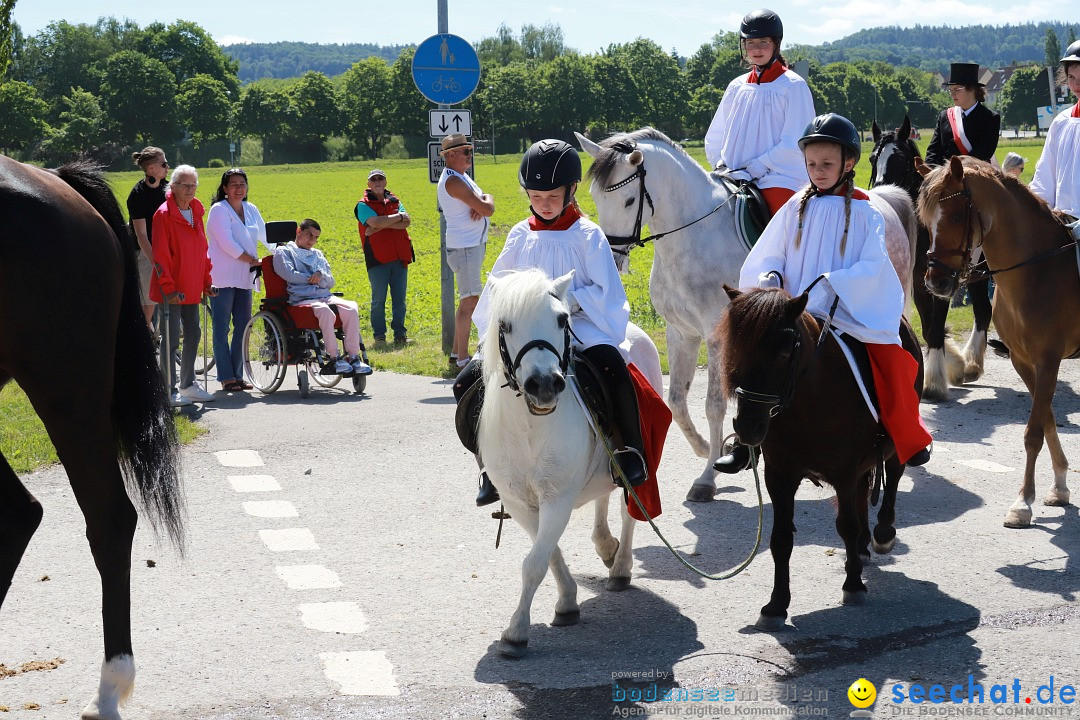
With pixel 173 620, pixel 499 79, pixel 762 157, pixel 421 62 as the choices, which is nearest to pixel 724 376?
pixel 173 620

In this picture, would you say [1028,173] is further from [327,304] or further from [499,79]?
[499,79]

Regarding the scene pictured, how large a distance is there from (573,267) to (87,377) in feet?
7.63

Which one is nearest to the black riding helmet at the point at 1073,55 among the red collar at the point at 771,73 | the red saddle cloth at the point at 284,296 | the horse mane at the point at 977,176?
the horse mane at the point at 977,176

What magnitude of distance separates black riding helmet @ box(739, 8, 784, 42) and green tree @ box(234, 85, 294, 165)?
109698mm

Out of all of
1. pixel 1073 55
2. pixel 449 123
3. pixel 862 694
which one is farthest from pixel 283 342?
pixel 862 694

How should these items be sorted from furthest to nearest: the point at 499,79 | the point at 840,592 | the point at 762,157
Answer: the point at 499,79
the point at 762,157
the point at 840,592

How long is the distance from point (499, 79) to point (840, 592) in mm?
112561

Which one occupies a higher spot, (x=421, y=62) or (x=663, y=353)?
(x=421, y=62)

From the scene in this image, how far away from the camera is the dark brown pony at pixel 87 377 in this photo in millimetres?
4219

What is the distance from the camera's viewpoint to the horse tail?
15.1ft

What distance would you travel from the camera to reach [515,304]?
4582 millimetres

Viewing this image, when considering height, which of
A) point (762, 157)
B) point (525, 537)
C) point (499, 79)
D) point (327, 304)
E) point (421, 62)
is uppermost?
point (499, 79)

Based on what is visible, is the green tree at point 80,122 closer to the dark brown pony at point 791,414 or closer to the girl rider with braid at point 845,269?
the girl rider with braid at point 845,269

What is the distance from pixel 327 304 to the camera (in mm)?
11266
